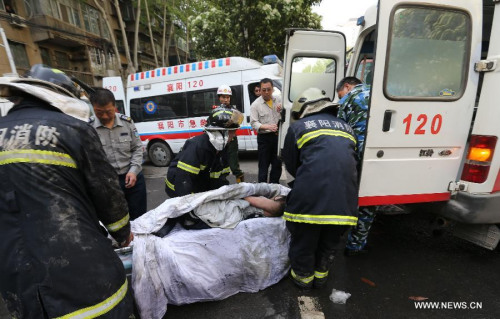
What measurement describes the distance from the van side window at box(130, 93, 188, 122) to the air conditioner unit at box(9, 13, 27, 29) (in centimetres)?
1049

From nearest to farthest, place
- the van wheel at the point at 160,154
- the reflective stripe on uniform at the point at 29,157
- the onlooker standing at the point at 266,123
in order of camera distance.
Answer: the reflective stripe on uniform at the point at 29,157
the onlooker standing at the point at 266,123
the van wheel at the point at 160,154

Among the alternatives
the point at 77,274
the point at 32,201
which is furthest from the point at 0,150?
the point at 77,274

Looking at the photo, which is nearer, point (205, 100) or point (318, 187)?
point (318, 187)

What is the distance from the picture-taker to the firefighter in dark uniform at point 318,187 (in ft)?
5.91

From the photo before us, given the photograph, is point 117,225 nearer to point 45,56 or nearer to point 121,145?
point 121,145

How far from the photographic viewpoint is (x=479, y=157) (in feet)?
6.27

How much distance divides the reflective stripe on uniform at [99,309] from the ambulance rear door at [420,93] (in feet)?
5.90

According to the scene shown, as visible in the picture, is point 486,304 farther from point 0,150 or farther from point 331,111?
point 0,150

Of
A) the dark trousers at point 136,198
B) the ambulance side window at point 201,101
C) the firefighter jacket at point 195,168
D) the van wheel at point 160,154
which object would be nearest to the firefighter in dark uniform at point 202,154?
the firefighter jacket at point 195,168

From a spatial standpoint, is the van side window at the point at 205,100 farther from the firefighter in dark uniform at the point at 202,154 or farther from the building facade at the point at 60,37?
the building facade at the point at 60,37

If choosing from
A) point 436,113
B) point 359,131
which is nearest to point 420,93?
point 436,113

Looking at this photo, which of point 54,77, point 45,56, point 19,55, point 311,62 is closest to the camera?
point 54,77

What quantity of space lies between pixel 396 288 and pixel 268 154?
8.12 ft

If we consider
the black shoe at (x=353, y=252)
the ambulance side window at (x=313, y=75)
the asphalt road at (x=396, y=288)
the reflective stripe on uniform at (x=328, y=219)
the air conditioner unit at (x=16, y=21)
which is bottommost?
the asphalt road at (x=396, y=288)
